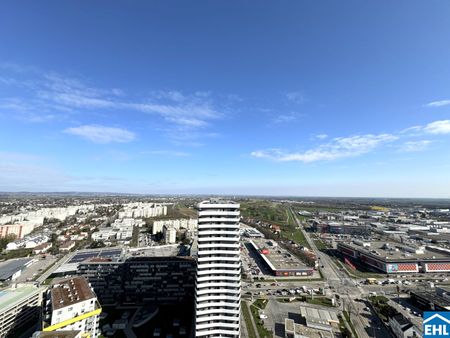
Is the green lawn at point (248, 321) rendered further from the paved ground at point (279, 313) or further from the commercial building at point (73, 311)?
the commercial building at point (73, 311)

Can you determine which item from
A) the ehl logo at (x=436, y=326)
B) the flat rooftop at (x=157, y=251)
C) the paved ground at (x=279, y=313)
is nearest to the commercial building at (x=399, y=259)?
the paved ground at (x=279, y=313)

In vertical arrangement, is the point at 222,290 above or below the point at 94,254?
above

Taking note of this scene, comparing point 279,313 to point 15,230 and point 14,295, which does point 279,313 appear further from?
point 15,230

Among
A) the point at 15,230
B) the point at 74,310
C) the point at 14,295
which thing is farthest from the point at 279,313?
the point at 15,230

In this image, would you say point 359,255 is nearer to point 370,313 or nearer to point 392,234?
point 370,313

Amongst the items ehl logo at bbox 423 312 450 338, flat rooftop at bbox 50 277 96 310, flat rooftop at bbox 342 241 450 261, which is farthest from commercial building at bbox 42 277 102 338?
flat rooftop at bbox 342 241 450 261

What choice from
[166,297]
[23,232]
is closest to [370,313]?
[166,297]

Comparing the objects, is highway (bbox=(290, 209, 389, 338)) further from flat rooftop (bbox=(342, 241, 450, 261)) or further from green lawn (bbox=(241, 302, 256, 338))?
green lawn (bbox=(241, 302, 256, 338))
